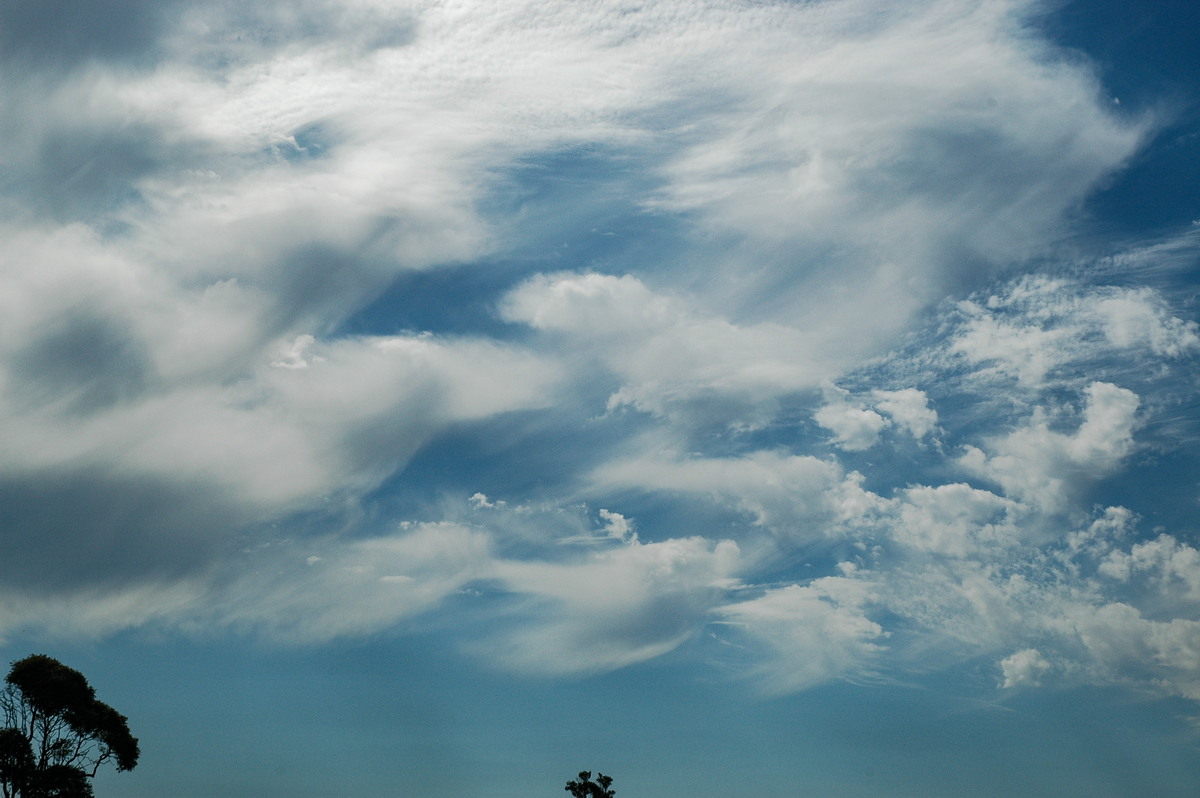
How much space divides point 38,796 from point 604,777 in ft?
271

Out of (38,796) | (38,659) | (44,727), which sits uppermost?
(38,659)

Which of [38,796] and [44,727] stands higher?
[44,727]

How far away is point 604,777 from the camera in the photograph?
13175 centimetres

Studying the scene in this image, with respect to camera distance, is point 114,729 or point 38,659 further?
point 114,729

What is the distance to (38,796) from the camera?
68000 millimetres

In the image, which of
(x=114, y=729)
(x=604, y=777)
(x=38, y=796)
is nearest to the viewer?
(x=38, y=796)

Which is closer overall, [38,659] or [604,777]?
[38,659]

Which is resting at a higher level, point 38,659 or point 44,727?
point 38,659

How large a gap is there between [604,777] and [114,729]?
76.8 m

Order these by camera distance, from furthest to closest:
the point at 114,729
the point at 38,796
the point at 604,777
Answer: the point at 604,777, the point at 114,729, the point at 38,796

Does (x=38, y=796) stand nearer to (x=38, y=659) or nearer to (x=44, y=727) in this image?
(x=44, y=727)

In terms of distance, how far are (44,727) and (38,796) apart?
5149 mm

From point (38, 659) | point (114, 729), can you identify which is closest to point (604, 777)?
point (114, 729)

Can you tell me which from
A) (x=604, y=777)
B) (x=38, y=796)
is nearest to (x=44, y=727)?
(x=38, y=796)
